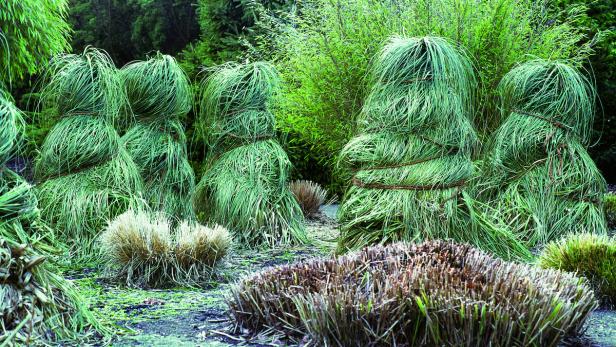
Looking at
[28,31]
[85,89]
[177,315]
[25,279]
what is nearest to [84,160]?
[85,89]

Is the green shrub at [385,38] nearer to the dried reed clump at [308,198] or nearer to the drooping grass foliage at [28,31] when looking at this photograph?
the dried reed clump at [308,198]

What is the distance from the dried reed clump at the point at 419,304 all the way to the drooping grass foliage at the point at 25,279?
3.19 feet

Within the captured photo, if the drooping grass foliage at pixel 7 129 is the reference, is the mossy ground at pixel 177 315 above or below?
below

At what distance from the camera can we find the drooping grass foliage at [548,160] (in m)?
7.43

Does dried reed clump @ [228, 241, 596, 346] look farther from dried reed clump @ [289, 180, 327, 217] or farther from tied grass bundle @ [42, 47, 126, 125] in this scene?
dried reed clump @ [289, 180, 327, 217]

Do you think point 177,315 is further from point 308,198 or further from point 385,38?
point 308,198

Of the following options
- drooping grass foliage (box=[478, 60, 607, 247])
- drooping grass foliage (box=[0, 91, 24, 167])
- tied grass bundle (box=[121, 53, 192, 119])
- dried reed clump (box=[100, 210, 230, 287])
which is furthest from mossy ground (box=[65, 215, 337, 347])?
drooping grass foliage (box=[478, 60, 607, 247])

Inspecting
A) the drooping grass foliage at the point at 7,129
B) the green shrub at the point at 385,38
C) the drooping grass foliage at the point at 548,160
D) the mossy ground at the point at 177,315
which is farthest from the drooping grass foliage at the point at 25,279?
the green shrub at the point at 385,38

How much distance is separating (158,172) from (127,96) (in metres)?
0.94

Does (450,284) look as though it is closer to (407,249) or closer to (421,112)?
(407,249)

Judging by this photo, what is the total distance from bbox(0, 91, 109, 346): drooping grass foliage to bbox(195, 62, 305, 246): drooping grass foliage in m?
3.83

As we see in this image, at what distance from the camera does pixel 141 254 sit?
5547mm

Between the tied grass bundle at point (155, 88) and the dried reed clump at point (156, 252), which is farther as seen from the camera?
the tied grass bundle at point (155, 88)

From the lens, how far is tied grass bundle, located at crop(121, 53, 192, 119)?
765cm
